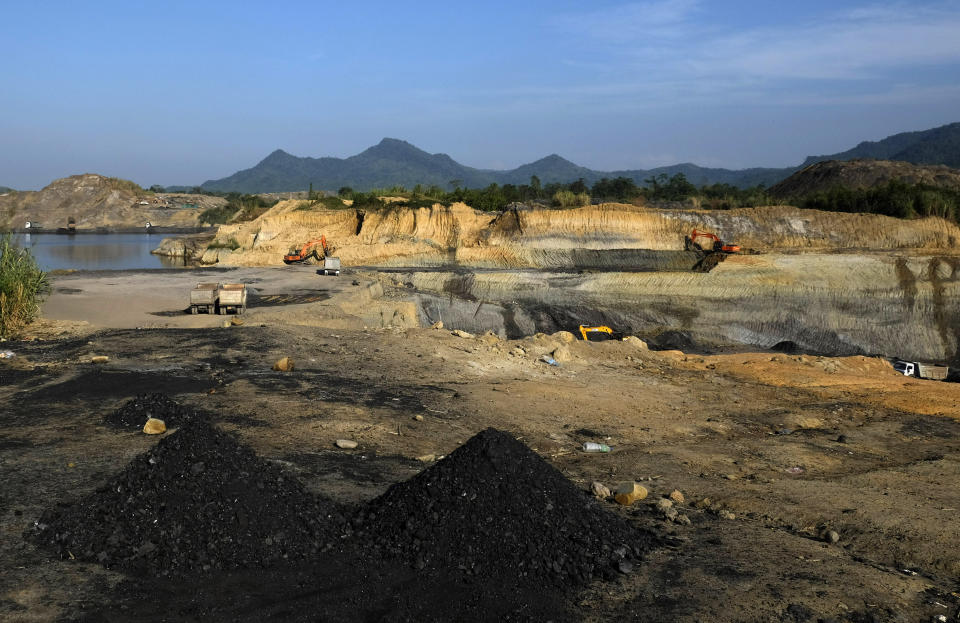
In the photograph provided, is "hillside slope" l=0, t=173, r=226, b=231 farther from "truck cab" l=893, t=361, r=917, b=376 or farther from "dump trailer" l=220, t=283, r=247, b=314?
"truck cab" l=893, t=361, r=917, b=376

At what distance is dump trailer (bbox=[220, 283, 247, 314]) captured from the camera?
782 inches

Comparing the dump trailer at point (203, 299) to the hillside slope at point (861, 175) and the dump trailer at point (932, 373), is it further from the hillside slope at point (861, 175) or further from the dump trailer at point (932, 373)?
the hillside slope at point (861, 175)

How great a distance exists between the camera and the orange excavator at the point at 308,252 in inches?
1494

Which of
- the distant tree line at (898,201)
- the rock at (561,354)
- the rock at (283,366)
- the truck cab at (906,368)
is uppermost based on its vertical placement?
the distant tree line at (898,201)

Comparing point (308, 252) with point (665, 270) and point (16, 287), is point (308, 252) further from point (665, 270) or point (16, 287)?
point (16, 287)

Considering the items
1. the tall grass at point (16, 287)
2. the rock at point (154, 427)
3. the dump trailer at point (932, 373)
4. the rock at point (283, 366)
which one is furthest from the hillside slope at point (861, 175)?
the rock at point (154, 427)

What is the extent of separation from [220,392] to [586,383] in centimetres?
660

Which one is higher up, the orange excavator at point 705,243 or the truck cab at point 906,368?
the orange excavator at point 705,243

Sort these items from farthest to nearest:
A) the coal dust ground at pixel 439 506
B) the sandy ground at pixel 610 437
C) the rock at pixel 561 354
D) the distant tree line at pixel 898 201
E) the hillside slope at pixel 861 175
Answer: the hillside slope at pixel 861 175, the distant tree line at pixel 898 201, the rock at pixel 561 354, the sandy ground at pixel 610 437, the coal dust ground at pixel 439 506

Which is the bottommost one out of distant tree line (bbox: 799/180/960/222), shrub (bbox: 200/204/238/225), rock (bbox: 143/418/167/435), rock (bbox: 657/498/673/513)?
rock (bbox: 657/498/673/513)

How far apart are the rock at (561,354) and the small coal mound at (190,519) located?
9.94m

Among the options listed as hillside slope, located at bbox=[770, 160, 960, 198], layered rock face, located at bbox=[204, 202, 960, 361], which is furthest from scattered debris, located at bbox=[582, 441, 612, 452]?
hillside slope, located at bbox=[770, 160, 960, 198]

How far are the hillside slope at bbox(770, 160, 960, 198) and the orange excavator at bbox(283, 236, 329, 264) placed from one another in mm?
39757

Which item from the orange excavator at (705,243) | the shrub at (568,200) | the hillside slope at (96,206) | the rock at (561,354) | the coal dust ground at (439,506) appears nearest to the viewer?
the coal dust ground at (439,506)
